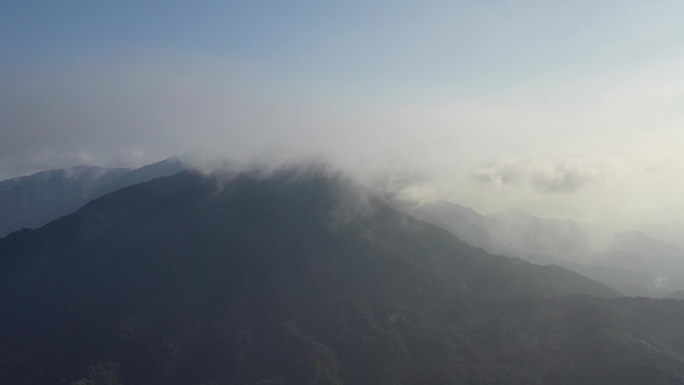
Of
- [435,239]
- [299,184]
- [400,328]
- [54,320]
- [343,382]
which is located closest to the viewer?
[343,382]

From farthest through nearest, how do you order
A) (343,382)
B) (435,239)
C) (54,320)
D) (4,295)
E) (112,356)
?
(435,239) → (4,295) → (54,320) → (112,356) → (343,382)

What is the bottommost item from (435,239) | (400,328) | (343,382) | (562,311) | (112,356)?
(112,356)

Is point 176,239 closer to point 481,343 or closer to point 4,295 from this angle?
point 4,295

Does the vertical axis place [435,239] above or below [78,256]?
above

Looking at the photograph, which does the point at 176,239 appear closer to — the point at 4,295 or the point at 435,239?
the point at 4,295

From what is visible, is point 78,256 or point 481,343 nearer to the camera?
point 481,343

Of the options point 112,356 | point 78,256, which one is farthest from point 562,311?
point 78,256
